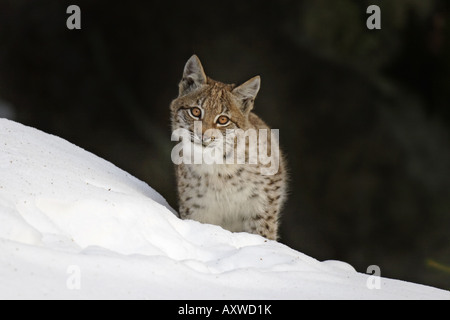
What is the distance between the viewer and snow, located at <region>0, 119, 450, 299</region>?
3.29 m

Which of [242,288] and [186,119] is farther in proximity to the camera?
[186,119]

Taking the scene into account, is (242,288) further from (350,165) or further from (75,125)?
(75,125)

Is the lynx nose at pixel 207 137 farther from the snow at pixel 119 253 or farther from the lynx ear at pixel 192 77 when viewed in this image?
the snow at pixel 119 253

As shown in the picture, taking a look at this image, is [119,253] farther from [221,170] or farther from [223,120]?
[223,120]

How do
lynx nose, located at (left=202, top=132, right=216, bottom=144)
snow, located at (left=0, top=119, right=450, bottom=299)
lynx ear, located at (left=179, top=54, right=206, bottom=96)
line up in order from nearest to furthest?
snow, located at (left=0, top=119, right=450, bottom=299) → lynx nose, located at (left=202, top=132, right=216, bottom=144) → lynx ear, located at (left=179, top=54, right=206, bottom=96)

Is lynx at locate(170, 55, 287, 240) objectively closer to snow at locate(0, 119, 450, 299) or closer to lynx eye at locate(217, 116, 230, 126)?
lynx eye at locate(217, 116, 230, 126)

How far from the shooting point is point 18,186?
411cm

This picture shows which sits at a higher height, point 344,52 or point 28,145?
point 344,52

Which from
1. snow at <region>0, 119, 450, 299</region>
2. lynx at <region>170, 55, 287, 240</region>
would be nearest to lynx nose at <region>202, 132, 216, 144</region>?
lynx at <region>170, 55, 287, 240</region>

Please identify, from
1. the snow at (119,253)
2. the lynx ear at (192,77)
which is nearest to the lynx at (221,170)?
the lynx ear at (192,77)

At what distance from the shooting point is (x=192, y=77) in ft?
18.9

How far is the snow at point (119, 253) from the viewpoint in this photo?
3.29 meters

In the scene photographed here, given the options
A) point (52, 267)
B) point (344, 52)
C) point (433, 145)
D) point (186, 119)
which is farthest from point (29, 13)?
point (52, 267)

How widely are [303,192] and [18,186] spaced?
774 centimetres
